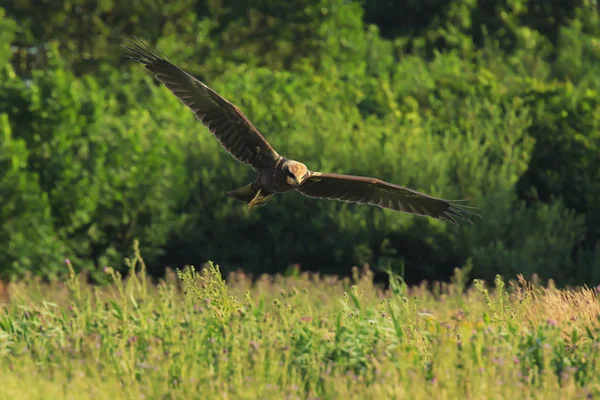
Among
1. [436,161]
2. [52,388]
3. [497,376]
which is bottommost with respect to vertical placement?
[52,388]

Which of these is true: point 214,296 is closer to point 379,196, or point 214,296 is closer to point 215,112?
point 215,112

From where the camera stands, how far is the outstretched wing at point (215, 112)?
8859 millimetres

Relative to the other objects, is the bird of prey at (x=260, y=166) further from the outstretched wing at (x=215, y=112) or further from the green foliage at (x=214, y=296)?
the green foliage at (x=214, y=296)

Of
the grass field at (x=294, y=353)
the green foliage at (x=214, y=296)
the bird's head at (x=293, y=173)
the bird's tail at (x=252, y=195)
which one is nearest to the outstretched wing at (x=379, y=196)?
the bird's tail at (x=252, y=195)

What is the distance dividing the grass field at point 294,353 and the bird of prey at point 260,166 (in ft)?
3.94

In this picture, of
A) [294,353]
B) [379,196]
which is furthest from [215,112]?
[294,353]

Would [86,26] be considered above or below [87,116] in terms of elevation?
above

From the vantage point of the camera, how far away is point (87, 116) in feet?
61.7

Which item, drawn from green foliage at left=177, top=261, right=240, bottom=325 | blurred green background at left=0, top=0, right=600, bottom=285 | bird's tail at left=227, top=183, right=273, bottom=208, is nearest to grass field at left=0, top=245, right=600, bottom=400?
green foliage at left=177, top=261, right=240, bottom=325

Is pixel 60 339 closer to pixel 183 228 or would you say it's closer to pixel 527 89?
pixel 183 228

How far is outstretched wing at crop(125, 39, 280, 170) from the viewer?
29.1 feet

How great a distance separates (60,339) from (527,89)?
14.4 metres

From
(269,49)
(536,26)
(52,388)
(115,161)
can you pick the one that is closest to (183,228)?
(115,161)

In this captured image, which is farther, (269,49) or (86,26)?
(269,49)
